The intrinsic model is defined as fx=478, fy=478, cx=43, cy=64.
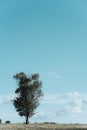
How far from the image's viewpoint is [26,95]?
110688 mm

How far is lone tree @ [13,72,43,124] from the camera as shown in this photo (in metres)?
110

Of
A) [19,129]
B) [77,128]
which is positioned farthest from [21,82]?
[19,129]

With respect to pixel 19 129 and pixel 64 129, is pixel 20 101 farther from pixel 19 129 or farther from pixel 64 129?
pixel 19 129

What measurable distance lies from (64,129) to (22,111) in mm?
33110

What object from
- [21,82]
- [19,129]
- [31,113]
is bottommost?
[19,129]

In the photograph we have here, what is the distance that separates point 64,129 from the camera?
77875 mm

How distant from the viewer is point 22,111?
109938mm

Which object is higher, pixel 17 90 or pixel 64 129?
pixel 17 90

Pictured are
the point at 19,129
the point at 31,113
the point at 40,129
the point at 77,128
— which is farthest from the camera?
the point at 31,113

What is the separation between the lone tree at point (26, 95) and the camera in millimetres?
109938

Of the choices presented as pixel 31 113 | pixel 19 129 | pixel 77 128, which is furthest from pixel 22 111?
pixel 19 129

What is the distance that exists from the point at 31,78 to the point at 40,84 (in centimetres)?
261

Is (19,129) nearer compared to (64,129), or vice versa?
(19,129)

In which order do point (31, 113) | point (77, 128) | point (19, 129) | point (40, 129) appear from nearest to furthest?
point (19, 129)
point (40, 129)
point (77, 128)
point (31, 113)
